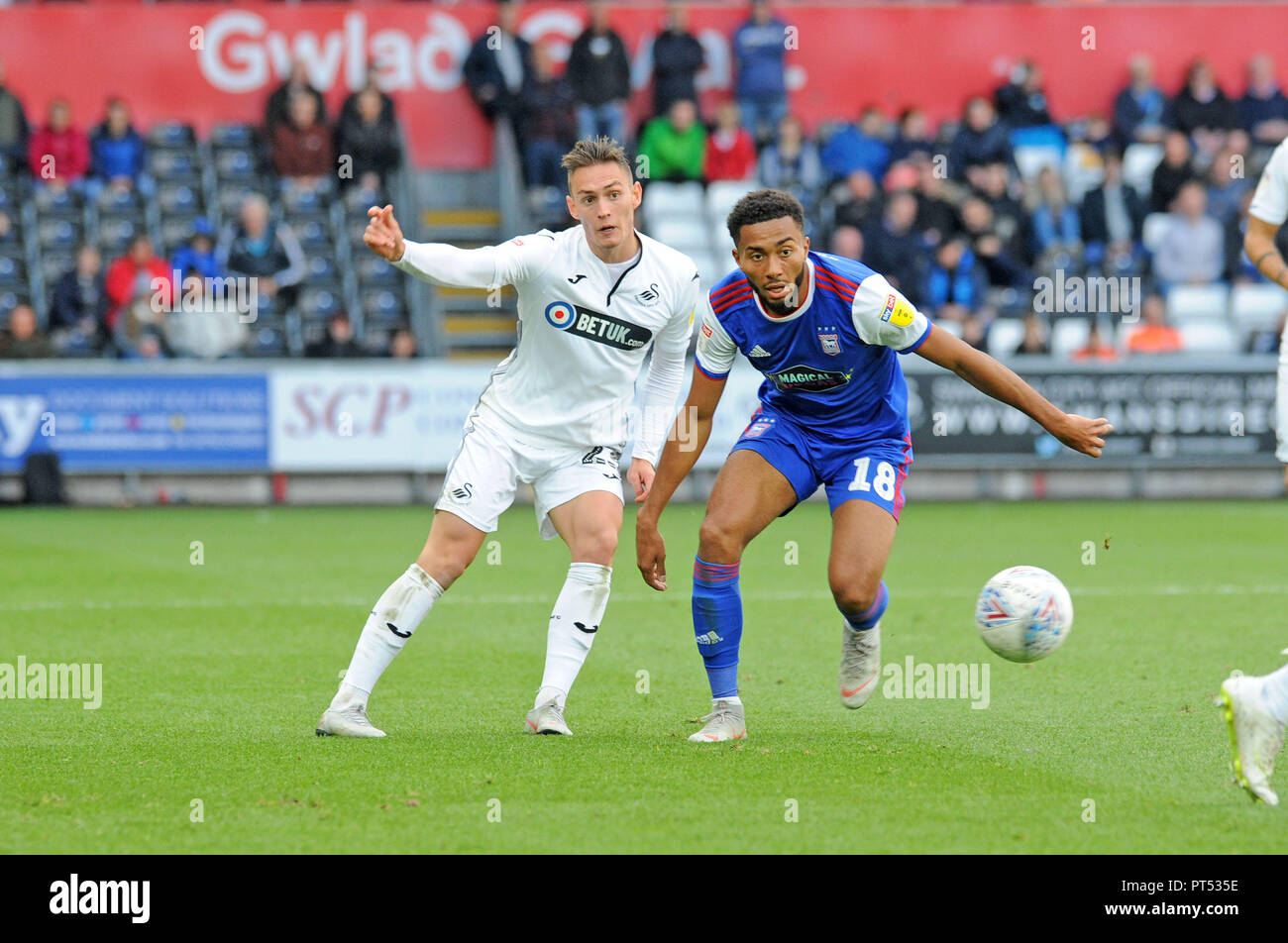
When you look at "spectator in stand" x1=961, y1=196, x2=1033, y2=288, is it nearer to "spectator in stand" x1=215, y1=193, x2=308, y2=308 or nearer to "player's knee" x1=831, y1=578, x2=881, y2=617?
"spectator in stand" x1=215, y1=193, x2=308, y2=308

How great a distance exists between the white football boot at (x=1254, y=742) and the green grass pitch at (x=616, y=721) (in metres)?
0.09

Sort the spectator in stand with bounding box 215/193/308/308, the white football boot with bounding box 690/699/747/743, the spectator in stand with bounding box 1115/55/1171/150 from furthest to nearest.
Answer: the spectator in stand with bounding box 1115/55/1171/150 < the spectator in stand with bounding box 215/193/308/308 < the white football boot with bounding box 690/699/747/743

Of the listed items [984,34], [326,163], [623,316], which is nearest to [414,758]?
[623,316]

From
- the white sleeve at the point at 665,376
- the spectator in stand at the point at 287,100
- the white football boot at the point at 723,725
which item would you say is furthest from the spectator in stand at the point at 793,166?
the white football boot at the point at 723,725

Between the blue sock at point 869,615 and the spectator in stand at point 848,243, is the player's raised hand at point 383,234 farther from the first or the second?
the spectator in stand at point 848,243

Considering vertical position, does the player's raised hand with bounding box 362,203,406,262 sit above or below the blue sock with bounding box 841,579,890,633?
above

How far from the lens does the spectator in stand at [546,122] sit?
819 inches

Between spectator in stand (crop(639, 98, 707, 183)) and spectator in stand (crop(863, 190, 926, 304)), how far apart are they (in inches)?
97.2

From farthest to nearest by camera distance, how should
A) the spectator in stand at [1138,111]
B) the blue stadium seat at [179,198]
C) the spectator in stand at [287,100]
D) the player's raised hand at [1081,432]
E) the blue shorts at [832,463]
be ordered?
the spectator in stand at [1138,111]
the blue stadium seat at [179,198]
the spectator in stand at [287,100]
the blue shorts at [832,463]
the player's raised hand at [1081,432]

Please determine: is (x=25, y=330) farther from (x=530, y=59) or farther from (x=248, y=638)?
(x=248, y=638)

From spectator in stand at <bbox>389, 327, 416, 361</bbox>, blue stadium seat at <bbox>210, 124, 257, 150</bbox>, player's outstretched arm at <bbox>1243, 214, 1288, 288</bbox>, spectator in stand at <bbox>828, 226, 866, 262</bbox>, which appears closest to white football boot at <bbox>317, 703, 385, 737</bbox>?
player's outstretched arm at <bbox>1243, 214, 1288, 288</bbox>

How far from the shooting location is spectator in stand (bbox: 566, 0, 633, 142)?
829 inches

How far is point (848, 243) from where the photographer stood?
19.8 metres

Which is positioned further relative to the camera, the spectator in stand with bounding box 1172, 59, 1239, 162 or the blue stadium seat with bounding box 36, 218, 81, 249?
the spectator in stand with bounding box 1172, 59, 1239, 162
